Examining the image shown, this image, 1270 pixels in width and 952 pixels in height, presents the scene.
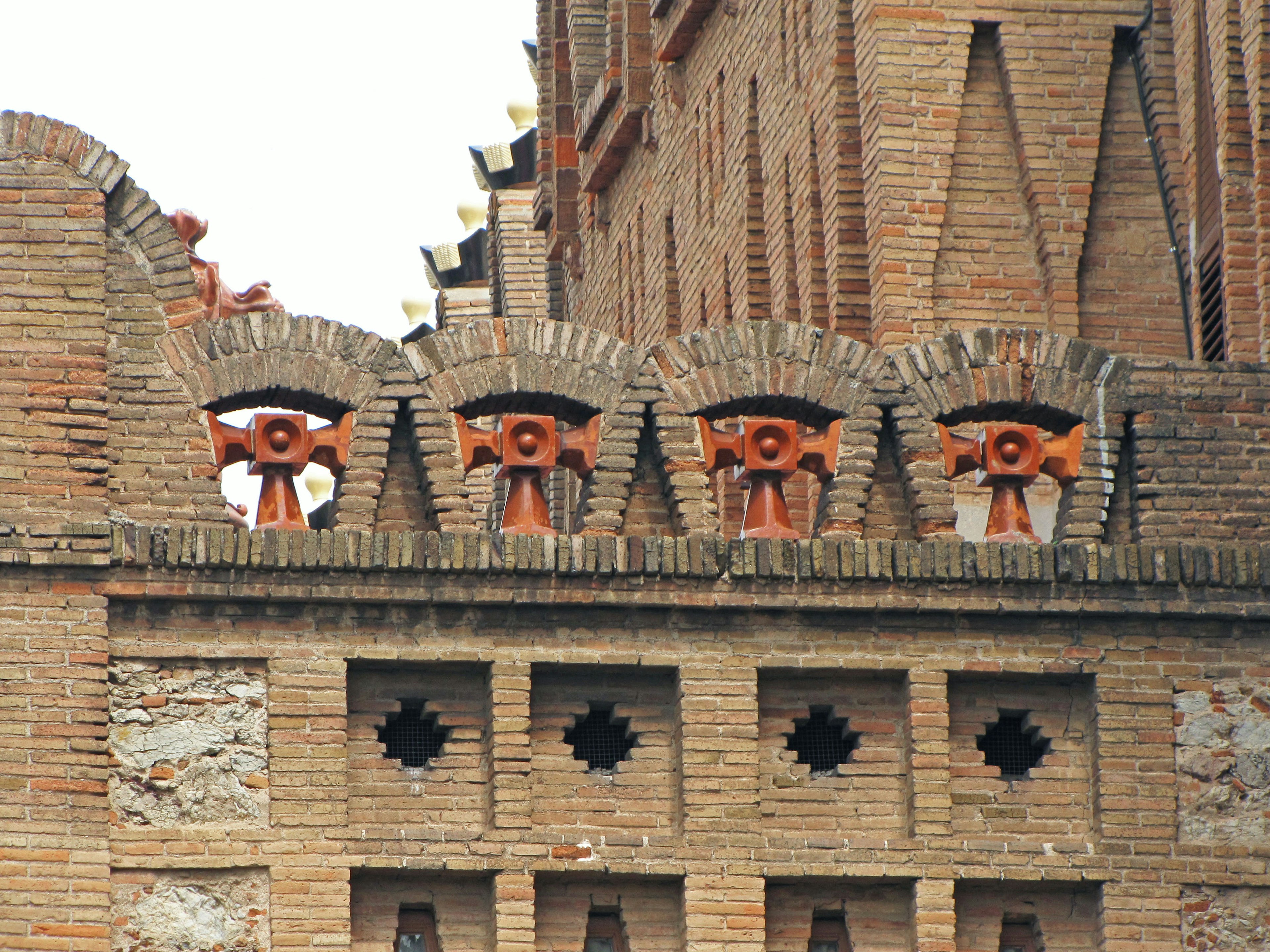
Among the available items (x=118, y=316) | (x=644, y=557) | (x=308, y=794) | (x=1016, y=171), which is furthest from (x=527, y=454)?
(x=1016, y=171)

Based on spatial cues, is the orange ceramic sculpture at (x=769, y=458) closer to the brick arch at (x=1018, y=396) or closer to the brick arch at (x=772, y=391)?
the brick arch at (x=772, y=391)

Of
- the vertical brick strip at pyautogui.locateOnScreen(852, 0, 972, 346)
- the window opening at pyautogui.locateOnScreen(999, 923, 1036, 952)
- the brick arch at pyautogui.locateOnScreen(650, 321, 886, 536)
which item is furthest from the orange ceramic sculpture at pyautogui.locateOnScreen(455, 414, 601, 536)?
the vertical brick strip at pyautogui.locateOnScreen(852, 0, 972, 346)

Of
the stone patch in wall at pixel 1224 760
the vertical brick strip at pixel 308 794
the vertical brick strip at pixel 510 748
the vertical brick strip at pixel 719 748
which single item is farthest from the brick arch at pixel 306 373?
the stone patch in wall at pixel 1224 760

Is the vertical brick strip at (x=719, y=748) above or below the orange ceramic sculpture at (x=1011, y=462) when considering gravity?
below

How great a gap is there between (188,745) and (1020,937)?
178 inches

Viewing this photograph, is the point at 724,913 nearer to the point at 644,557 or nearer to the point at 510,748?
the point at 510,748

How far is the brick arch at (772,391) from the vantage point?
17.2 metres

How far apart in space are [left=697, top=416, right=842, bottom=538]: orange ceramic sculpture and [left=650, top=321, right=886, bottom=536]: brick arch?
9cm

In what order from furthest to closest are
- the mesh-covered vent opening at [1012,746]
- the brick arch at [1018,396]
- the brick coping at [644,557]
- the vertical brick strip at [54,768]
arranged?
the brick arch at [1018,396] → the mesh-covered vent opening at [1012,746] → the brick coping at [644,557] → the vertical brick strip at [54,768]

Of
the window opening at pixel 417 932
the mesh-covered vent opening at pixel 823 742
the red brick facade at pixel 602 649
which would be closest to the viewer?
the red brick facade at pixel 602 649

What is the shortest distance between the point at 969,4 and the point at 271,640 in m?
7.53

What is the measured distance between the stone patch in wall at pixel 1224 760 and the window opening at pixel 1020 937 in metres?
0.96

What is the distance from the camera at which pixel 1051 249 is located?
21.0 meters

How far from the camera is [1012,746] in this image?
56.6ft
